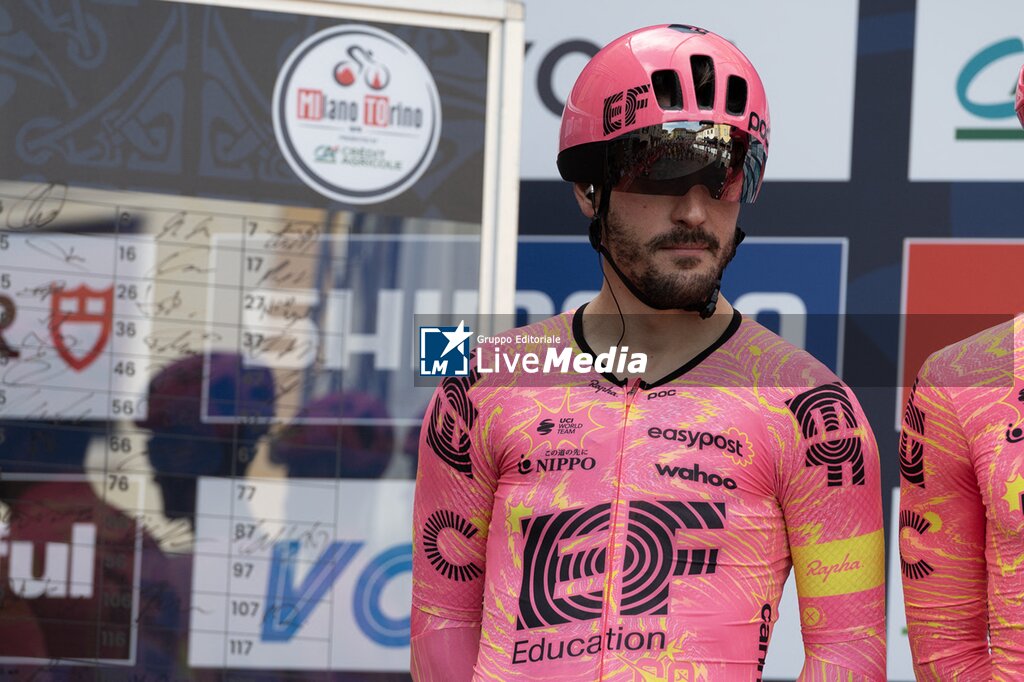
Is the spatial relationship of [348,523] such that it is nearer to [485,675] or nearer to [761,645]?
[485,675]

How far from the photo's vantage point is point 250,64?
2.94 meters

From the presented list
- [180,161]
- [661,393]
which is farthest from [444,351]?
[180,161]

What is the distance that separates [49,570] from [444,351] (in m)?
1.10

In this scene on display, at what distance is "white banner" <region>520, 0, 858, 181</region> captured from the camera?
3441 mm

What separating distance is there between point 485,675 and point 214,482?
3.72 ft

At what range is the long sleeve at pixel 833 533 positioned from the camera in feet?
6.31

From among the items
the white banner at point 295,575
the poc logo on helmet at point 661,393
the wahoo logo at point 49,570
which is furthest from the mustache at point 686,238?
the wahoo logo at point 49,570

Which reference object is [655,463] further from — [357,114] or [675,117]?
[357,114]

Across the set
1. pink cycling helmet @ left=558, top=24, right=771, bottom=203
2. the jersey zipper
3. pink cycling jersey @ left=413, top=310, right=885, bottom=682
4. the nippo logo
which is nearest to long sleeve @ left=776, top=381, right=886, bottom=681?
pink cycling jersey @ left=413, top=310, right=885, bottom=682

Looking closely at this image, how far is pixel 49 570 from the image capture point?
2895 millimetres

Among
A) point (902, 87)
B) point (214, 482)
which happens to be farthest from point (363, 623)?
point (902, 87)

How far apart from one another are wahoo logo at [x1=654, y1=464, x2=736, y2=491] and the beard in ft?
0.85

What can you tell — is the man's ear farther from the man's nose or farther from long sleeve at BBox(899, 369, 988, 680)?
long sleeve at BBox(899, 369, 988, 680)
